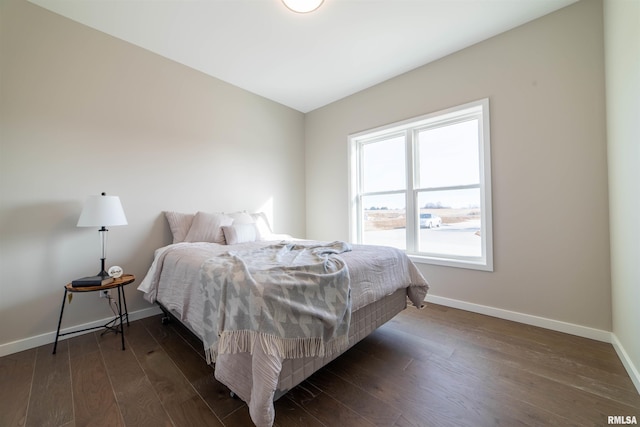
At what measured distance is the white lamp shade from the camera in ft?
6.48

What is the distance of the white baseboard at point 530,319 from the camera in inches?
78.8

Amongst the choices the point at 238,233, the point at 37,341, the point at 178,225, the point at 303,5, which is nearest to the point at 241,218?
the point at 238,233

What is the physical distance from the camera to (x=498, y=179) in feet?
8.13

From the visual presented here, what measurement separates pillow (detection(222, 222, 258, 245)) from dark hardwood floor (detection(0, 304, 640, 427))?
3.41 ft

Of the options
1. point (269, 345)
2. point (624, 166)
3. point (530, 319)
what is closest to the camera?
point (269, 345)

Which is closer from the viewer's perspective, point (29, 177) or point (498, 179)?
point (29, 177)

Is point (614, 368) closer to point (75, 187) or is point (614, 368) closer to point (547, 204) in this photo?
point (547, 204)

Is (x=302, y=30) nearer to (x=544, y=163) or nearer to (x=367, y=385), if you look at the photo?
(x=544, y=163)

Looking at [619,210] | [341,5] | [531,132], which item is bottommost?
[619,210]

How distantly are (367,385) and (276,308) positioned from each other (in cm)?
85

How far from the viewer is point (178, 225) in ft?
8.78

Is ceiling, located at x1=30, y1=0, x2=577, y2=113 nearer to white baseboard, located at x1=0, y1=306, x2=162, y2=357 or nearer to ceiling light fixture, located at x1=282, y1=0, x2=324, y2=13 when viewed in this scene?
ceiling light fixture, located at x1=282, y1=0, x2=324, y2=13

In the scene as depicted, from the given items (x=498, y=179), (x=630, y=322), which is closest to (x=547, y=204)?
(x=498, y=179)

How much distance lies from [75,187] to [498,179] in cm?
403
